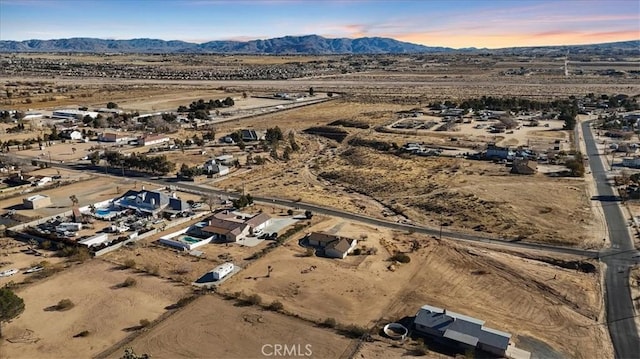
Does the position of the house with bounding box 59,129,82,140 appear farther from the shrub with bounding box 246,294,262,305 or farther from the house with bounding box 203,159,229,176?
the shrub with bounding box 246,294,262,305

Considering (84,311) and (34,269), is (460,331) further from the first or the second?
(34,269)

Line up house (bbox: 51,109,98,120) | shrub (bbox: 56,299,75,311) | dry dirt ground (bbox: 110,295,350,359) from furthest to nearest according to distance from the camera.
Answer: house (bbox: 51,109,98,120) < shrub (bbox: 56,299,75,311) < dry dirt ground (bbox: 110,295,350,359)

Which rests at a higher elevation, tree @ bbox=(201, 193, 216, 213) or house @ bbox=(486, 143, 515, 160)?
house @ bbox=(486, 143, 515, 160)

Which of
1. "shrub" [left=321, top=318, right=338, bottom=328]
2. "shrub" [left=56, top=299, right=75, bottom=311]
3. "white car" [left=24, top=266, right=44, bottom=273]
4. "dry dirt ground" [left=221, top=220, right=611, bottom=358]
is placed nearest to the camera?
"shrub" [left=321, top=318, right=338, bottom=328]

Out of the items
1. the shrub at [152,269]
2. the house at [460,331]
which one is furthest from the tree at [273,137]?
the house at [460,331]

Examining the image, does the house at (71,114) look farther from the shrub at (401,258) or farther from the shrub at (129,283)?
the shrub at (401,258)

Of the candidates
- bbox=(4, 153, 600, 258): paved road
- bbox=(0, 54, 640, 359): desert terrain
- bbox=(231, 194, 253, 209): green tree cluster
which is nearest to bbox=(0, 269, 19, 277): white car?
bbox=(0, 54, 640, 359): desert terrain
